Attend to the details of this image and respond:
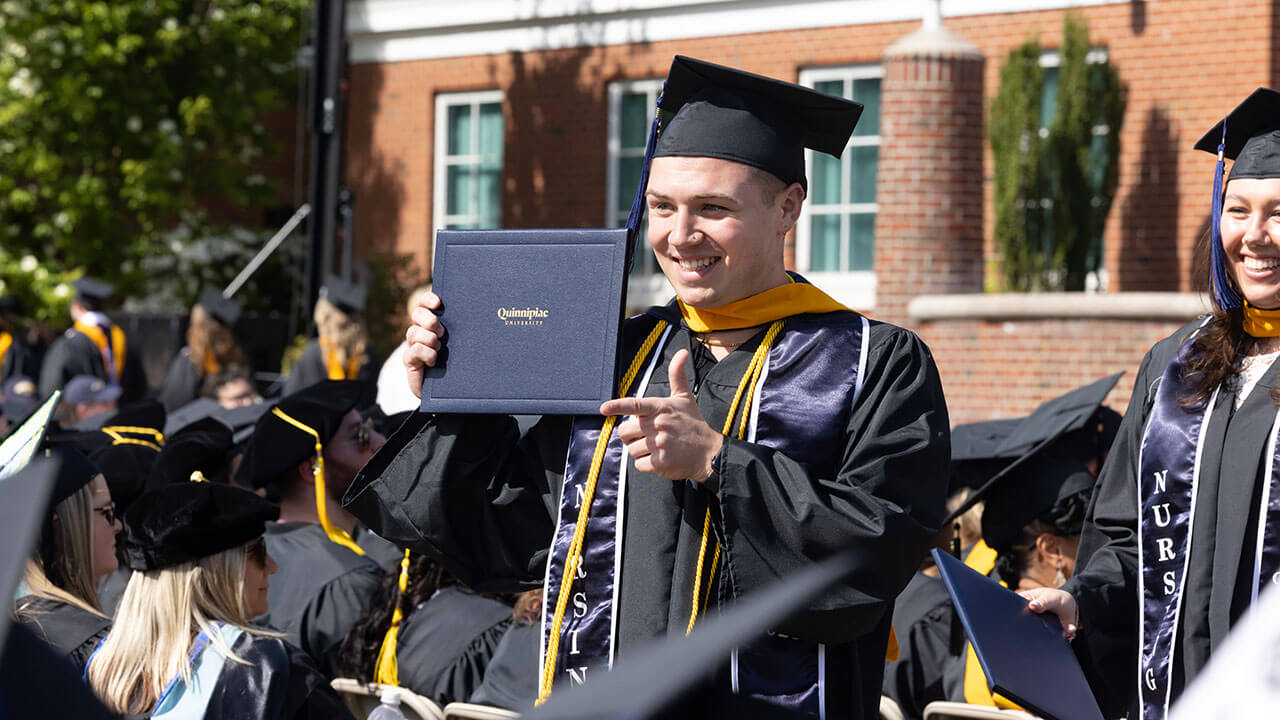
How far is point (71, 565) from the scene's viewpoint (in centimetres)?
363

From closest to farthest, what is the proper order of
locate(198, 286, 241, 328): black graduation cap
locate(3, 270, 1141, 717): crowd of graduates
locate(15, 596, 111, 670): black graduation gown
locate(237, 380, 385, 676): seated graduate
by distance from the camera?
locate(3, 270, 1141, 717): crowd of graduates → locate(15, 596, 111, 670): black graduation gown → locate(237, 380, 385, 676): seated graduate → locate(198, 286, 241, 328): black graduation cap

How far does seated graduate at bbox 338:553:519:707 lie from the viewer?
4176mm

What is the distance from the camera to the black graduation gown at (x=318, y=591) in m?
4.41

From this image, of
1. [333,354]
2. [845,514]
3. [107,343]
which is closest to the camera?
[845,514]

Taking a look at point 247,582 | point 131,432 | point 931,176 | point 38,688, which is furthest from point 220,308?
point 38,688

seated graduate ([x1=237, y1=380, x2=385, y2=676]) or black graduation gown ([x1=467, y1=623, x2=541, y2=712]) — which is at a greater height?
seated graduate ([x1=237, y1=380, x2=385, y2=676])

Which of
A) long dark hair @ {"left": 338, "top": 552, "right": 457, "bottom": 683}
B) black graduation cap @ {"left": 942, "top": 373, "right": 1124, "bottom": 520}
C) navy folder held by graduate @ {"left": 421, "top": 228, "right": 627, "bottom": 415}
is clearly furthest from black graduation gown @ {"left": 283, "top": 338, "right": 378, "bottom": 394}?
navy folder held by graduate @ {"left": 421, "top": 228, "right": 627, "bottom": 415}

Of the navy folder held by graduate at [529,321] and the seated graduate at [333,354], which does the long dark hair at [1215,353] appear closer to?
the navy folder held by graduate at [529,321]

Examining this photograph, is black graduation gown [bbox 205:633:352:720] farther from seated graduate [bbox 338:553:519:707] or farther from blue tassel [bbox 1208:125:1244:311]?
blue tassel [bbox 1208:125:1244:311]

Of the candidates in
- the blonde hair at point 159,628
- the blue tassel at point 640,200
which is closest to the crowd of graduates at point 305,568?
the blonde hair at point 159,628

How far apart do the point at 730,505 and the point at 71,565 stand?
211cm

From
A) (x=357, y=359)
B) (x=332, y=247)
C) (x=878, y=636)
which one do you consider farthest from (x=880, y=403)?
(x=332, y=247)

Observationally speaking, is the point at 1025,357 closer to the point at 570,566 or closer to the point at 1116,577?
the point at 1116,577

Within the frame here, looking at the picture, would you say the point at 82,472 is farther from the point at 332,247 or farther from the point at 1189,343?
the point at 332,247
